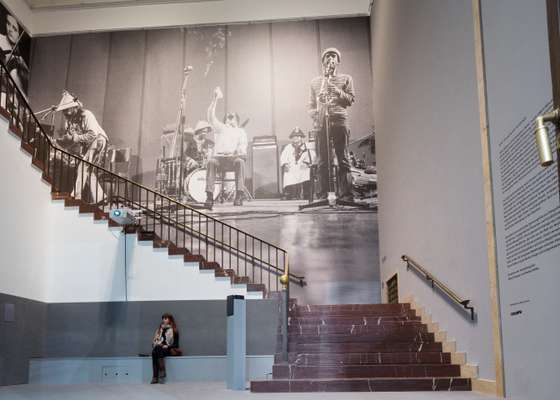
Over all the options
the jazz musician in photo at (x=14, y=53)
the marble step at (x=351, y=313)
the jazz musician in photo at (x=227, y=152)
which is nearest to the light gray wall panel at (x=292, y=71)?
the jazz musician in photo at (x=227, y=152)

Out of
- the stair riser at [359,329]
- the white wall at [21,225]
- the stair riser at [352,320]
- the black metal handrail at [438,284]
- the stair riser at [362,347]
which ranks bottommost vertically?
the stair riser at [362,347]

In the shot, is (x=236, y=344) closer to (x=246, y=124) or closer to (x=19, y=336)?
(x=19, y=336)

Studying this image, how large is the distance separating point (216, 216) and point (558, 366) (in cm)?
1015

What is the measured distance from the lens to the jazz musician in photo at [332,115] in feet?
47.9

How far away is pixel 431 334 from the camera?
9.52 meters

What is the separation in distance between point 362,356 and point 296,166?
21.6ft

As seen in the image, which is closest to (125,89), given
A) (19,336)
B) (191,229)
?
(191,229)

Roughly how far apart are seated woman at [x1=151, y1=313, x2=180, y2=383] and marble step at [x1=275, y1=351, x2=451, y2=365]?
2.75 metres

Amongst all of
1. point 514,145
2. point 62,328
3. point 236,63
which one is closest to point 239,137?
point 236,63

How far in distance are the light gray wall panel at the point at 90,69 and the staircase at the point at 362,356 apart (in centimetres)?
749

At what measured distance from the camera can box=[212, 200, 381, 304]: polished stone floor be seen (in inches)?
551

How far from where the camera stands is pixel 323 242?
14250 mm

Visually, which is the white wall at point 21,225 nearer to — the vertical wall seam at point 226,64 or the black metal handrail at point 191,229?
the black metal handrail at point 191,229

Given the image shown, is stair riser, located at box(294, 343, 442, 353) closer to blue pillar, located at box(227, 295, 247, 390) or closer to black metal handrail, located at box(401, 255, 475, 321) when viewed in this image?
black metal handrail, located at box(401, 255, 475, 321)
